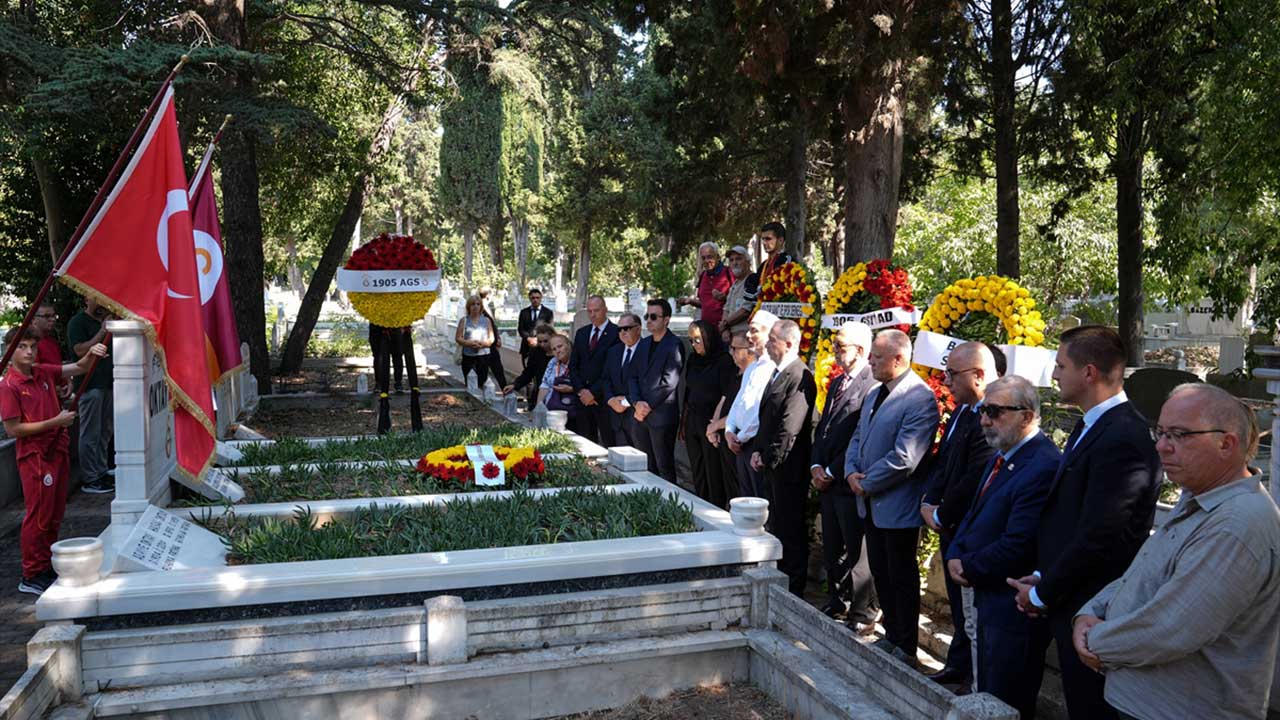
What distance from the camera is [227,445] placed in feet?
27.5

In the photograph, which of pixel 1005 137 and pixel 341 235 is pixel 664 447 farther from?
pixel 341 235

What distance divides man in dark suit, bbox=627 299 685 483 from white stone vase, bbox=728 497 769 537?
10.8ft

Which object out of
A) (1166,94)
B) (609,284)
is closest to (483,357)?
(1166,94)

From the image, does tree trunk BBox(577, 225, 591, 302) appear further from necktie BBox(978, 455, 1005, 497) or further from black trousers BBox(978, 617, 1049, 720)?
black trousers BBox(978, 617, 1049, 720)

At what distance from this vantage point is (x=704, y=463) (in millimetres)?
8289

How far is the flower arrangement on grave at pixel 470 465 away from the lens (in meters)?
7.13

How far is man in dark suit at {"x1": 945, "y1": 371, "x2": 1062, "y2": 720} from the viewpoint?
13.0ft

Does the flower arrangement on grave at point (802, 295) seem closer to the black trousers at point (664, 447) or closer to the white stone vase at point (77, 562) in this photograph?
the black trousers at point (664, 447)

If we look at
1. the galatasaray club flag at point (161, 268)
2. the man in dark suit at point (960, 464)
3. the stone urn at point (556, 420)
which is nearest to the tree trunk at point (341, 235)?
the stone urn at point (556, 420)

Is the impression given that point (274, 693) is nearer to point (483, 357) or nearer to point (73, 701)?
point (73, 701)

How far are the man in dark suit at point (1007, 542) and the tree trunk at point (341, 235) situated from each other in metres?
15.5

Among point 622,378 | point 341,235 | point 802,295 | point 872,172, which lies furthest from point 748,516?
point 341,235

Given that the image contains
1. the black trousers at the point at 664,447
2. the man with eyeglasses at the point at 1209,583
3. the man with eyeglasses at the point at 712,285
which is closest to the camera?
the man with eyeglasses at the point at 1209,583

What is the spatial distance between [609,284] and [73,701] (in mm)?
58320
